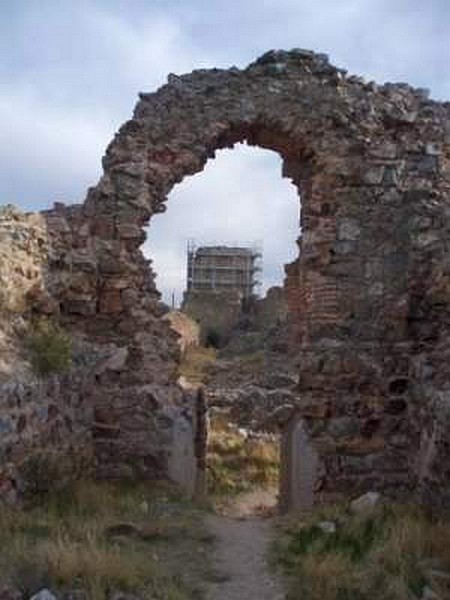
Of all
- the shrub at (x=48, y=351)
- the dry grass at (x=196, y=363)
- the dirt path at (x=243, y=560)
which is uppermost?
the dry grass at (x=196, y=363)

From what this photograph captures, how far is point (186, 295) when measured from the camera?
35812 millimetres

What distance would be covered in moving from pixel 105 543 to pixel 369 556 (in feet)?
5.84

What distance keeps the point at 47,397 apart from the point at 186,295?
2834cm

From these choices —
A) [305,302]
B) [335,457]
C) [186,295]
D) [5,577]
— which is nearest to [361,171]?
[305,302]

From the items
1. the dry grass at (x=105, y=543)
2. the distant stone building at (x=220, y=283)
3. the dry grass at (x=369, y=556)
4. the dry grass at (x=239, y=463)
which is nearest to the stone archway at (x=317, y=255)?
the dry grass at (x=105, y=543)

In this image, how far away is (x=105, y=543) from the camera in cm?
592

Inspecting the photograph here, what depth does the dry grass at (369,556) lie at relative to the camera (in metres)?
5.12

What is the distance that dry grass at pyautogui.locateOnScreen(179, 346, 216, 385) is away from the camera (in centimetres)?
2049

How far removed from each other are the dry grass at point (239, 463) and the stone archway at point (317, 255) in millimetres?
1877

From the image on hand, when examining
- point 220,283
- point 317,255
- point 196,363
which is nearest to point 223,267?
point 220,283

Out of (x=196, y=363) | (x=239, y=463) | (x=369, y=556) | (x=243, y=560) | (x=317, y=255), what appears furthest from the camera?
(x=196, y=363)

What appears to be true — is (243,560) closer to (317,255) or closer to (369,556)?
(369,556)

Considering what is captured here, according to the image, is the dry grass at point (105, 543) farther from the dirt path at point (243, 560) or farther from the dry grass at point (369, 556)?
the dry grass at point (369, 556)

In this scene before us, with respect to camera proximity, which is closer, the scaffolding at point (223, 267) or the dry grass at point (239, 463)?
the dry grass at point (239, 463)
